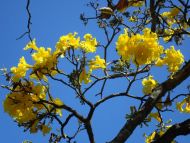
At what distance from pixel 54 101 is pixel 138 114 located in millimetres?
1117

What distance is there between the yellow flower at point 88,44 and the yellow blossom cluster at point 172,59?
0.92 m

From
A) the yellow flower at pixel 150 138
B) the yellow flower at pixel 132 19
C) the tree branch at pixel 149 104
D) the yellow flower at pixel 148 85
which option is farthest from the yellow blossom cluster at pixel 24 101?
the yellow flower at pixel 132 19

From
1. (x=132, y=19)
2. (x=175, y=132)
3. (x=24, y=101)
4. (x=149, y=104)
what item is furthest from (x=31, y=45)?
(x=132, y=19)

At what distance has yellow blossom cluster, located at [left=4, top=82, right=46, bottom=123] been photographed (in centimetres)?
444

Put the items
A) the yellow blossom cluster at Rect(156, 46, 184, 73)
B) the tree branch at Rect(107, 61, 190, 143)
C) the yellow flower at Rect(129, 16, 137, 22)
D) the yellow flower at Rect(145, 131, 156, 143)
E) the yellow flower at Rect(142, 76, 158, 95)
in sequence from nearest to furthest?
the tree branch at Rect(107, 61, 190, 143)
the yellow blossom cluster at Rect(156, 46, 184, 73)
the yellow flower at Rect(142, 76, 158, 95)
the yellow flower at Rect(145, 131, 156, 143)
the yellow flower at Rect(129, 16, 137, 22)

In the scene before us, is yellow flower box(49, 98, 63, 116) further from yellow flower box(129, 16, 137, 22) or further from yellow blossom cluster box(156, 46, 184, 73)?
yellow flower box(129, 16, 137, 22)

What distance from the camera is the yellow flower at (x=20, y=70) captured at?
437 centimetres

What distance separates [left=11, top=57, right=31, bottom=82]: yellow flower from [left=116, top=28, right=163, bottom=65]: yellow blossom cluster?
1.12m

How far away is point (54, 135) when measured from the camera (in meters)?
5.01

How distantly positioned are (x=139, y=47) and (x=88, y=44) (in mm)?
724

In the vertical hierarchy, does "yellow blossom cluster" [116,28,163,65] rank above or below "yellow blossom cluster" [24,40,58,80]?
below

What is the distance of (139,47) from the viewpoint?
4.07 meters

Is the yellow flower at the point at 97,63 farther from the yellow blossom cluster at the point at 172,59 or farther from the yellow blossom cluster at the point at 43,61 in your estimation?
the yellow blossom cluster at the point at 172,59

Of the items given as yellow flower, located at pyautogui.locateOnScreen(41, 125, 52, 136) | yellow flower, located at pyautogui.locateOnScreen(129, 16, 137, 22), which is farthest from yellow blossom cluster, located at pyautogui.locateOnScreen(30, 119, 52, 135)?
yellow flower, located at pyautogui.locateOnScreen(129, 16, 137, 22)
